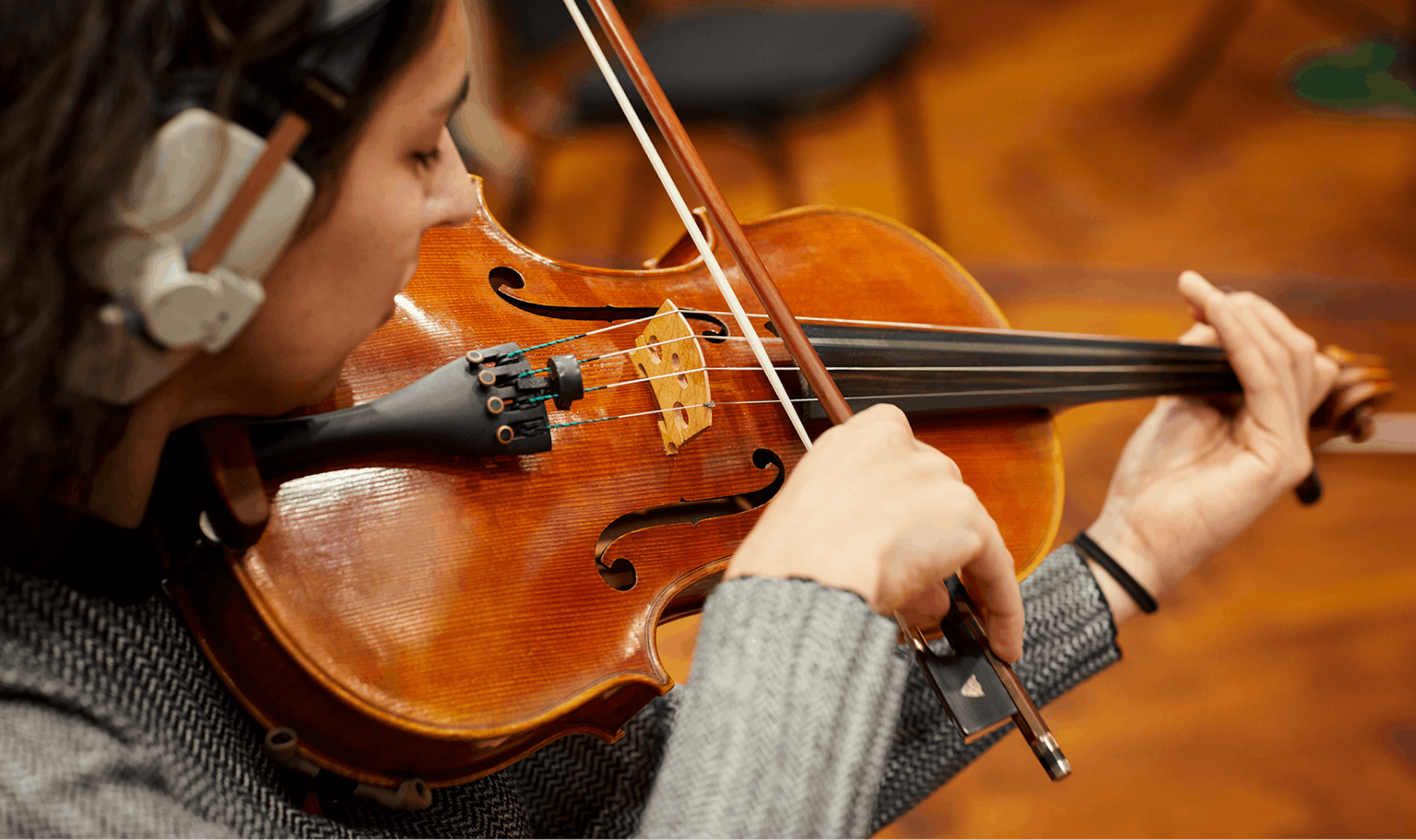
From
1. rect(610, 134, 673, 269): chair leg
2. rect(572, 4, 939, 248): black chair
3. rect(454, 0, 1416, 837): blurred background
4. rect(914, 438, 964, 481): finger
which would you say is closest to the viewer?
rect(914, 438, 964, 481): finger

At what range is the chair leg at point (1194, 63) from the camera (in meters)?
2.36

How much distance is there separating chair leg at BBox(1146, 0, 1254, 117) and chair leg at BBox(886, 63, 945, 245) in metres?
0.60

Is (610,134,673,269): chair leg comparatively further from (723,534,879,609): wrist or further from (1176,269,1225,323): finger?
(723,534,879,609): wrist

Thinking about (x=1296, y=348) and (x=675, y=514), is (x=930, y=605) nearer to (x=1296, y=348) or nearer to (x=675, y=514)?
(x=675, y=514)

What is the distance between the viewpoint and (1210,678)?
1395mm

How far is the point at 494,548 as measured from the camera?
1.91ft

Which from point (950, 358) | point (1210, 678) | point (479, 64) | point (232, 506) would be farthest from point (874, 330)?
point (479, 64)

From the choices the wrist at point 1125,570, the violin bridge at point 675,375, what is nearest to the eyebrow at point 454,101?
the violin bridge at point 675,375

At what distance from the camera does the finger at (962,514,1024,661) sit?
0.57m

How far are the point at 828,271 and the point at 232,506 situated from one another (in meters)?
0.55

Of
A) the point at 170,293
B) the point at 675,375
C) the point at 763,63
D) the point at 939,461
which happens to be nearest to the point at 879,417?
the point at 939,461

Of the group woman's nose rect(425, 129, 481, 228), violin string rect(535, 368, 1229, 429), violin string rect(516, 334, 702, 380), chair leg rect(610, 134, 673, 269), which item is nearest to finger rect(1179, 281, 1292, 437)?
violin string rect(535, 368, 1229, 429)

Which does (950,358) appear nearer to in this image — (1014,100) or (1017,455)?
(1017,455)

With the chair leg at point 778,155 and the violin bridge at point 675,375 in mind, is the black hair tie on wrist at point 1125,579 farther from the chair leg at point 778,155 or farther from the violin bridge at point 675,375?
the chair leg at point 778,155
